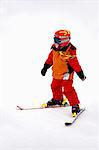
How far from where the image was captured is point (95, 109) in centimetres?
602

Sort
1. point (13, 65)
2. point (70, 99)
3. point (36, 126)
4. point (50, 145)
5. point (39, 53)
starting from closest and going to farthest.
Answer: point (50, 145) → point (36, 126) → point (70, 99) → point (13, 65) → point (39, 53)

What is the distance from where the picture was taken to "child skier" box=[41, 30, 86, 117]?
225 inches

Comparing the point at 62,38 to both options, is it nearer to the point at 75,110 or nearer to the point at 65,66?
the point at 65,66

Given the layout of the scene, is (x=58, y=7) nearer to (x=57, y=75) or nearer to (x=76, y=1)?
(x=76, y=1)

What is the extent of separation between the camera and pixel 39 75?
7.28 meters

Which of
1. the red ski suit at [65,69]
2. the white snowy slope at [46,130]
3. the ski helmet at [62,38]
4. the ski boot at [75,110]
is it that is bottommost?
the white snowy slope at [46,130]

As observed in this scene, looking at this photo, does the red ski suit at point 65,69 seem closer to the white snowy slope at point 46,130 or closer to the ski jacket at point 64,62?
the ski jacket at point 64,62

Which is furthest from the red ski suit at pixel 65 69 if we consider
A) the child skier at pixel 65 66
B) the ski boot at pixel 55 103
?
the ski boot at pixel 55 103

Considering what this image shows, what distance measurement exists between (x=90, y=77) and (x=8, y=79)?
1097mm

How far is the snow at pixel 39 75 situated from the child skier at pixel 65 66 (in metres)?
0.22

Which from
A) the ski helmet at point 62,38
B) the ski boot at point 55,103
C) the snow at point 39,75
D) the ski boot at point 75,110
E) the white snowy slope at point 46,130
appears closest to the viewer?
the white snowy slope at point 46,130

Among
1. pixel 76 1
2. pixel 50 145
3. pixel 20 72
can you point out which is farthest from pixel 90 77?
pixel 76 1

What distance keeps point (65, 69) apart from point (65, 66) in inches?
1.3

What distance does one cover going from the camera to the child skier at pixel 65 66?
571 centimetres
